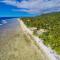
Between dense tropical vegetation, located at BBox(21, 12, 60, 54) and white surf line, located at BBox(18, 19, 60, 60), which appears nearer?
white surf line, located at BBox(18, 19, 60, 60)

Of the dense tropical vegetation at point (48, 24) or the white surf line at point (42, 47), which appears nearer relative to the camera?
the white surf line at point (42, 47)

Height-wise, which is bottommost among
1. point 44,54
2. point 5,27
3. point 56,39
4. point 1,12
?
point 44,54

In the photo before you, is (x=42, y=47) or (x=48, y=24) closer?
(x=42, y=47)

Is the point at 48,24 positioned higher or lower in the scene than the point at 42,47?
higher

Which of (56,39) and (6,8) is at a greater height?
(6,8)

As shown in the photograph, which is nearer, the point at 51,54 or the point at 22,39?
the point at 51,54

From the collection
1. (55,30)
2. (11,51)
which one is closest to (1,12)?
(11,51)

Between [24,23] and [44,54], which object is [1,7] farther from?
[44,54]
